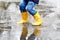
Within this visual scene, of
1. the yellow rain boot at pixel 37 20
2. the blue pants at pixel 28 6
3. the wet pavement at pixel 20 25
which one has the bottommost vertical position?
the wet pavement at pixel 20 25

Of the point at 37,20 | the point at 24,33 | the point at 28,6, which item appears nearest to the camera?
the point at 24,33

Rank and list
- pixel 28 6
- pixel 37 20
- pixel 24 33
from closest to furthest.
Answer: pixel 24 33
pixel 28 6
pixel 37 20

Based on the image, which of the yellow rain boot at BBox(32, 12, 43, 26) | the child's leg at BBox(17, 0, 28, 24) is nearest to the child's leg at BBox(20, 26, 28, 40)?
the yellow rain boot at BBox(32, 12, 43, 26)

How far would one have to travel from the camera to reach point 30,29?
319 inches

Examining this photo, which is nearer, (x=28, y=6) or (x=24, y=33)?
(x=24, y=33)

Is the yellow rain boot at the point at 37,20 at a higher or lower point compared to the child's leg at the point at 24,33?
higher

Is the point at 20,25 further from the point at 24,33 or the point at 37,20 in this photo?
the point at 24,33

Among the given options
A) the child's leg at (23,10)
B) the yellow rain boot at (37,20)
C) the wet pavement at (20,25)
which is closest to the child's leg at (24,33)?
the wet pavement at (20,25)

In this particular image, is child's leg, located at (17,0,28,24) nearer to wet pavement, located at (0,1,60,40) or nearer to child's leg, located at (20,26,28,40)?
wet pavement, located at (0,1,60,40)

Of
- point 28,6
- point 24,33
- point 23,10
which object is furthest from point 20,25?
point 24,33

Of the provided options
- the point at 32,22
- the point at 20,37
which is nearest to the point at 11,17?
the point at 32,22

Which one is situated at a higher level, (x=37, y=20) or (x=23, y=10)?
(x=23, y=10)

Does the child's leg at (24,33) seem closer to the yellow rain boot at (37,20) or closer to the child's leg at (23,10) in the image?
the yellow rain boot at (37,20)

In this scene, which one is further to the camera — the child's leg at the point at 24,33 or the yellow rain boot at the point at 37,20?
the yellow rain boot at the point at 37,20
